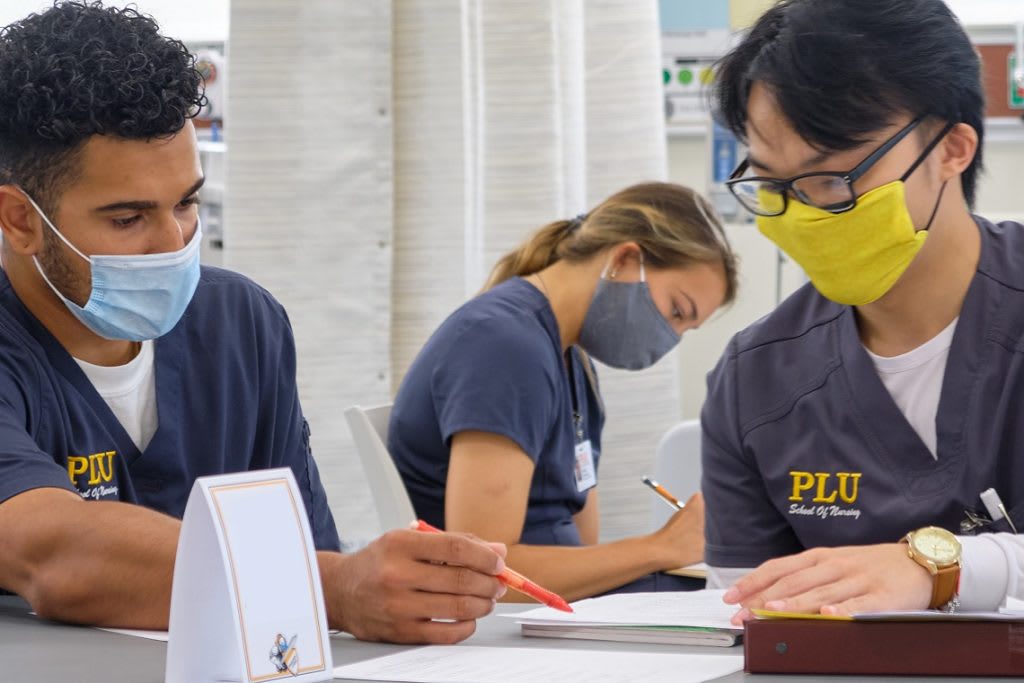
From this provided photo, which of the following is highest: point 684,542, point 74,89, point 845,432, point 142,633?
point 74,89

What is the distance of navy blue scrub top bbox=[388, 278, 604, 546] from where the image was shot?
1.99m

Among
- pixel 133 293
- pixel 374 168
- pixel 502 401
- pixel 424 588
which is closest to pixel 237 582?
pixel 424 588

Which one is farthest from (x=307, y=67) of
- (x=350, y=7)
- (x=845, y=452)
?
(x=845, y=452)

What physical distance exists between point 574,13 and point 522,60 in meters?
0.26

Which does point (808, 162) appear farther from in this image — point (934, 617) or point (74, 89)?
point (74, 89)

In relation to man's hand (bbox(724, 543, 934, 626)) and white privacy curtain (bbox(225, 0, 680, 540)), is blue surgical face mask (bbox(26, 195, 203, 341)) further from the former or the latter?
white privacy curtain (bbox(225, 0, 680, 540))

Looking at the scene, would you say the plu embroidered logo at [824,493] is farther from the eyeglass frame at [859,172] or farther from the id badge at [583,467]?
the id badge at [583,467]

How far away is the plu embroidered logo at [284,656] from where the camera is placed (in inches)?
38.0

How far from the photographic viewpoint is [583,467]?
2.27 m

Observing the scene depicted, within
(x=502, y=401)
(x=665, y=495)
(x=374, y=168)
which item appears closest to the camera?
(x=502, y=401)

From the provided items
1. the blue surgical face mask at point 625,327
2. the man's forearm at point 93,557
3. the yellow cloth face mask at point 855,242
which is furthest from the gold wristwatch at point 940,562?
the blue surgical face mask at point 625,327

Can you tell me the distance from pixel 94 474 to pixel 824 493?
85 centimetres

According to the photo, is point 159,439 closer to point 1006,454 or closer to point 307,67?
point 1006,454

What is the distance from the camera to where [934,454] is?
147 centimetres
